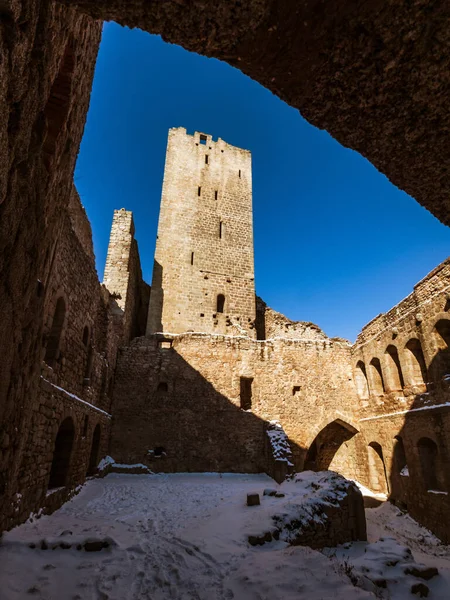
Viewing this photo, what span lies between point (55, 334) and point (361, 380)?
38.5ft

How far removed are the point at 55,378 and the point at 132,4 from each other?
6.55m

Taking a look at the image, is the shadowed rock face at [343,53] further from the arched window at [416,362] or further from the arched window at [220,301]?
the arched window at [220,301]

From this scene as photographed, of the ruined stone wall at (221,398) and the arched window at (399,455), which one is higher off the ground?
the ruined stone wall at (221,398)

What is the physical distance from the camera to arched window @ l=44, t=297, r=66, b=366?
6766mm

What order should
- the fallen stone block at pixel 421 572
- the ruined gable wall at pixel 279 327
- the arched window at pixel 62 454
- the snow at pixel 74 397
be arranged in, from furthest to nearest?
1. the ruined gable wall at pixel 279 327
2. the arched window at pixel 62 454
3. the snow at pixel 74 397
4. the fallen stone block at pixel 421 572

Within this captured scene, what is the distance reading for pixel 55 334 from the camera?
698cm

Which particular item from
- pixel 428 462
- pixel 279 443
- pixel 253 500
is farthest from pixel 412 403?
pixel 253 500

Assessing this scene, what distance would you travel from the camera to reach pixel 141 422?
39.9 feet

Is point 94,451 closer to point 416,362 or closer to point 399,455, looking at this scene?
point 399,455

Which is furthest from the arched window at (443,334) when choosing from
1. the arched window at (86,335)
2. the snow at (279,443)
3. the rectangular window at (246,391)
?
the arched window at (86,335)

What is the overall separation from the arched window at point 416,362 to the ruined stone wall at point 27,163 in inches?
429

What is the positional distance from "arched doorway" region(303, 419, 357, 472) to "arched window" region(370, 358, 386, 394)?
7.23 feet

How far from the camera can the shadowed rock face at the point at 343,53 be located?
1560 millimetres

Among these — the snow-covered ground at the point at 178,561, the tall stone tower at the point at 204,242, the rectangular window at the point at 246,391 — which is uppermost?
the tall stone tower at the point at 204,242
